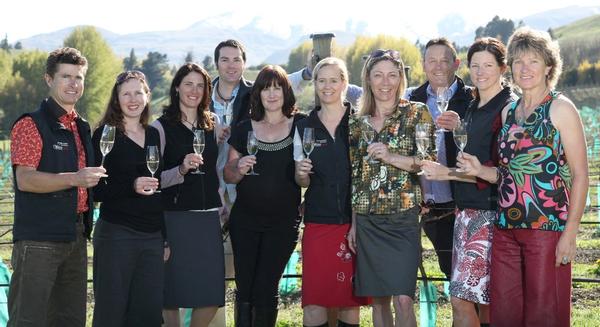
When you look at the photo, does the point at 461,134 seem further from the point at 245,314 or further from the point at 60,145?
the point at 60,145

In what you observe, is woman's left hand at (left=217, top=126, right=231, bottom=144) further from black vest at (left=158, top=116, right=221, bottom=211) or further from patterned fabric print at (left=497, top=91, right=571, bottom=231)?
patterned fabric print at (left=497, top=91, right=571, bottom=231)

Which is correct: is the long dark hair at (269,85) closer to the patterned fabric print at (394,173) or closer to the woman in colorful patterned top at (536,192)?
the patterned fabric print at (394,173)

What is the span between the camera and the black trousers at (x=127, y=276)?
20.5 feet

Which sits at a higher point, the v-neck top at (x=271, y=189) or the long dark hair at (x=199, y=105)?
the long dark hair at (x=199, y=105)

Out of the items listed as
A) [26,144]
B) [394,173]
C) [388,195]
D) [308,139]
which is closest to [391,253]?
[388,195]

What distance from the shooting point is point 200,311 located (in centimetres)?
685

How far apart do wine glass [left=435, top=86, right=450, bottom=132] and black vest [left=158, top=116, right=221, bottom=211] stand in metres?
1.90

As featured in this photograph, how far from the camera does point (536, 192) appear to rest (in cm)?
516

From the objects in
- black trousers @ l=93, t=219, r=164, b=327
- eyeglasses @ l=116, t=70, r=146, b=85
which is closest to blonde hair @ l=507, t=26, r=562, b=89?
eyeglasses @ l=116, t=70, r=146, b=85

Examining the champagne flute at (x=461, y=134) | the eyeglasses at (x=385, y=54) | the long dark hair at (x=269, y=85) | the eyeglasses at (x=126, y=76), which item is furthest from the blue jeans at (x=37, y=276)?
the champagne flute at (x=461, y=134)

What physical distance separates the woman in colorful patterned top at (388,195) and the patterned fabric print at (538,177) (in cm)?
93

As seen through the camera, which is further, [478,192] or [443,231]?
[443,231]

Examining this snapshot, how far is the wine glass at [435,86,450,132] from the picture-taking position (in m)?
6.20

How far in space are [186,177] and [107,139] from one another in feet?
3.38
